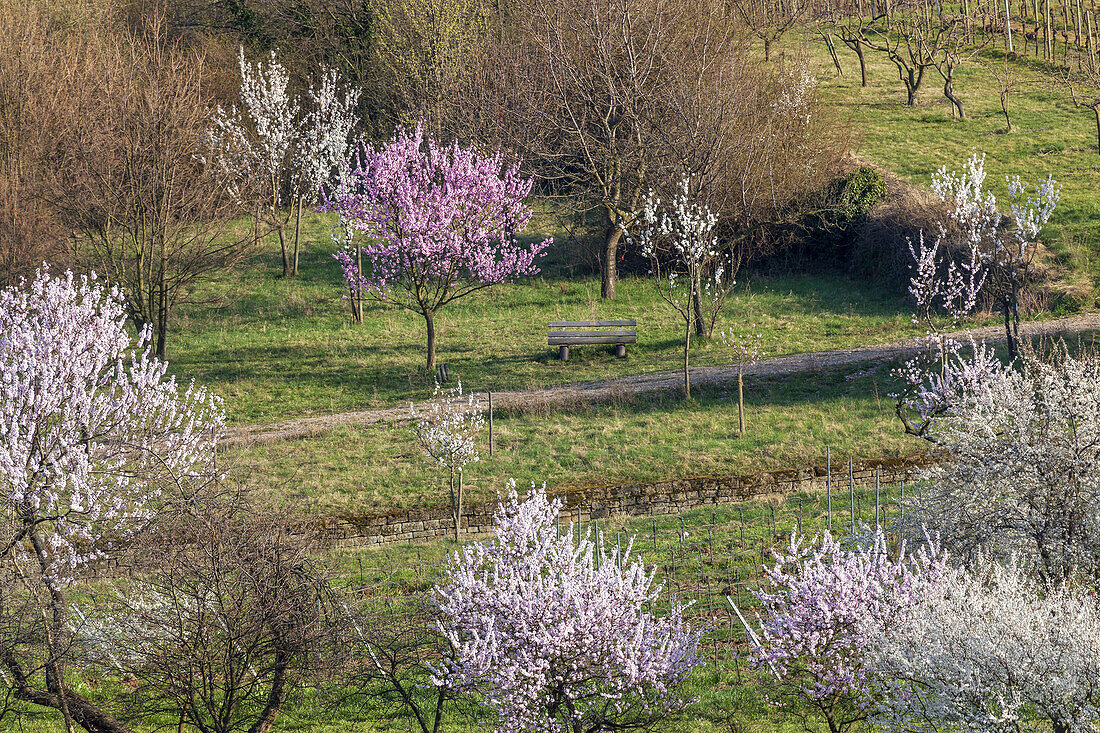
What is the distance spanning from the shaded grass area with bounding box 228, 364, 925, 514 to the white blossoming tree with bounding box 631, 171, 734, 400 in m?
1.90

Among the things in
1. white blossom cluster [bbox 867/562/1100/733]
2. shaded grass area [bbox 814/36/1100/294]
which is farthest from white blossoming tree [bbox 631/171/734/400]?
white blossom cluster [bbox 867/562/1100/733]

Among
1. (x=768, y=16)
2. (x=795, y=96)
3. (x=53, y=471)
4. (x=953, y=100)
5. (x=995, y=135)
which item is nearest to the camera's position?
(x=53, y=471)

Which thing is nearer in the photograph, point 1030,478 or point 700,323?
point 1030,478

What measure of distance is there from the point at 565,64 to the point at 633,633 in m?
25.7

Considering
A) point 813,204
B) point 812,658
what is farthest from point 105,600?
point 813,204

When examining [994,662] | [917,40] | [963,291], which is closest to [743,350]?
[963,291]

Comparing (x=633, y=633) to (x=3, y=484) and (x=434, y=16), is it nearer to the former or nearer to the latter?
(x=3, y=484)

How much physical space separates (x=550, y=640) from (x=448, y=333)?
21.0 m

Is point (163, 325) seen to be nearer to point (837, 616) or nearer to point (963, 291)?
point (837, 616)

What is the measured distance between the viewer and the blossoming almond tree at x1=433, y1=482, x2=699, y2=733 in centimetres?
1192

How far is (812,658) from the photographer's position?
515 inches

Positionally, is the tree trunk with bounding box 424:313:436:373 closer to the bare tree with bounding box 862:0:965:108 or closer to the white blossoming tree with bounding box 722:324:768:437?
the white blossoming tree with bounding box 722:324:768:437

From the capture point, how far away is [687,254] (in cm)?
3072

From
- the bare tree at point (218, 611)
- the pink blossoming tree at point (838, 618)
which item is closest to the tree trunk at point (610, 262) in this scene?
the bare tree at point (218, 611)
